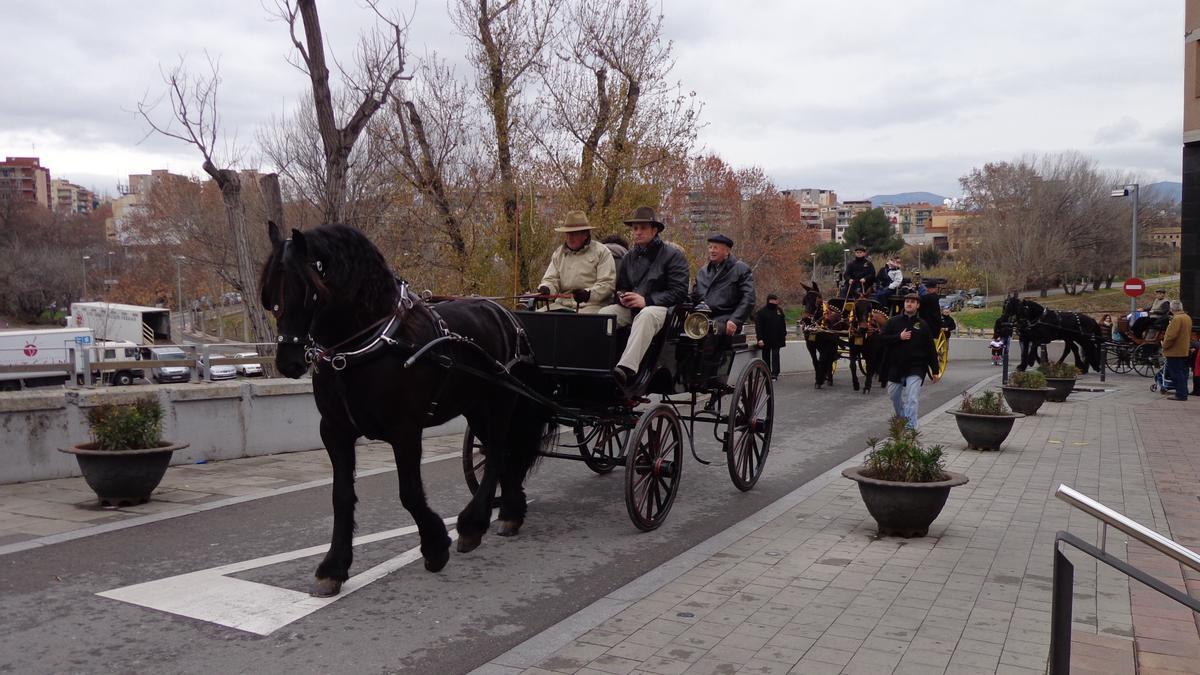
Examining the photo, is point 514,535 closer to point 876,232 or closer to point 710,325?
point 710,325

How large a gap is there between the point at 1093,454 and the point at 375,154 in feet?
57.4

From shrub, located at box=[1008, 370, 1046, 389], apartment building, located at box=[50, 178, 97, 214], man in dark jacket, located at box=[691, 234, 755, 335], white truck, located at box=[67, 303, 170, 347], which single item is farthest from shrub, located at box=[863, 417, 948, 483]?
apartment building, located at box=[50, 178, 97, 214]

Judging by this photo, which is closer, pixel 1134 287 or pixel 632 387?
pixel 632 387

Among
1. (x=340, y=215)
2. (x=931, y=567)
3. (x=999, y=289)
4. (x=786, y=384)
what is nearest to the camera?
(x=931, y=567)

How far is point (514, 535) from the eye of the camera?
23.4 ft

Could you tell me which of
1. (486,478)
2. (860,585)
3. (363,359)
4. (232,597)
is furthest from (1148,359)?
(232,597)

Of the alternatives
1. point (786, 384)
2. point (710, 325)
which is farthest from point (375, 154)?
point (710, 325)

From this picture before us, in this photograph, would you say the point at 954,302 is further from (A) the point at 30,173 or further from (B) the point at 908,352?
(A) the point at 30,173

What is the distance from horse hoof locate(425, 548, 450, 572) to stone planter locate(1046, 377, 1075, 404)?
14.8 m

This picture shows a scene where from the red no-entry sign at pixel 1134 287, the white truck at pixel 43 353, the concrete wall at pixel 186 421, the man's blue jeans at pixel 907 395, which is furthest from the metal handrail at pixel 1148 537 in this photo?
the red no-entry sign at pixel 1134 287

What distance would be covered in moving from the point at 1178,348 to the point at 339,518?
18.1m

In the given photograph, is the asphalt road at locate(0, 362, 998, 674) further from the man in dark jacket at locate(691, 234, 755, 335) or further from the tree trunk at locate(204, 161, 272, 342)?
the tree trunk at locate(204, 161, 272, 342)

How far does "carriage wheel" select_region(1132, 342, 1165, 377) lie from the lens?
81.5 ft

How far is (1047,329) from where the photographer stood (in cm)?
2367
